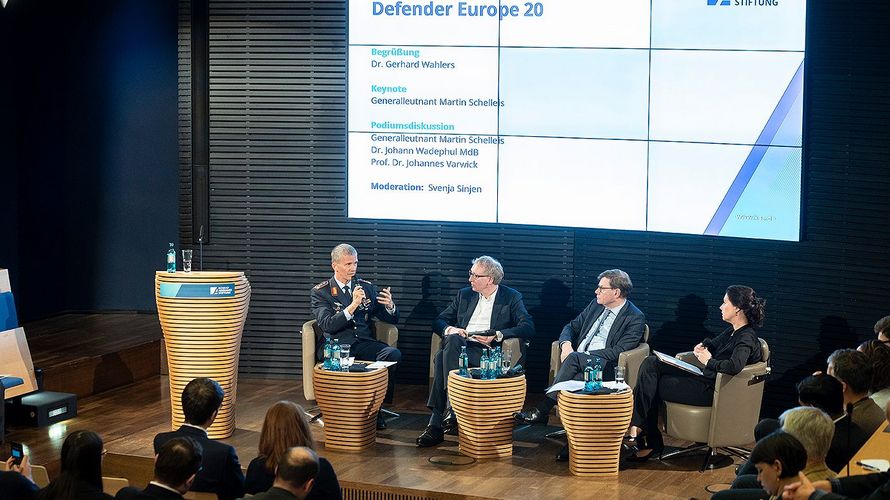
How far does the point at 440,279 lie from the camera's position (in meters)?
9.11

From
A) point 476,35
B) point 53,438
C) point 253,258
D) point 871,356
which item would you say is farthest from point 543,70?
point 53,438

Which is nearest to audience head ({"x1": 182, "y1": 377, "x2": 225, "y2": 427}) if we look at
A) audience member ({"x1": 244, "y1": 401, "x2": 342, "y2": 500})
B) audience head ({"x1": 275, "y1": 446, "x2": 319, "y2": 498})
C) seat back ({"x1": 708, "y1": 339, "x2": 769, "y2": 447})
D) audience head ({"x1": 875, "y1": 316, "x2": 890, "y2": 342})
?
audience member ({"x1": 244, "y1": 401, "x2": 342, "y2": 500})

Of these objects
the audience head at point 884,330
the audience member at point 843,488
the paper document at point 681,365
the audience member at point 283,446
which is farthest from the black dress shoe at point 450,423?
the audience member at point 843,488

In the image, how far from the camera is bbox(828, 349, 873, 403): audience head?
5188mm

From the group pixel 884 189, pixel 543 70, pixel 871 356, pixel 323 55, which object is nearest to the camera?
pixel 871 356

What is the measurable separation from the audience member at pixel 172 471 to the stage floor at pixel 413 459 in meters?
2.44

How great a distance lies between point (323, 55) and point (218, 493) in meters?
4.74

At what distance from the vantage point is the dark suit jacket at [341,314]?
7.83 m

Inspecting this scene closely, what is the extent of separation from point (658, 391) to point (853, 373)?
205 centimetres

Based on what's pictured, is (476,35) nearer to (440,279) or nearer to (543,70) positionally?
(543,70)

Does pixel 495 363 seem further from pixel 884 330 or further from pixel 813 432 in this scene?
pixel 813 432

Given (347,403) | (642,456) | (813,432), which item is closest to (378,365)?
(347,403)

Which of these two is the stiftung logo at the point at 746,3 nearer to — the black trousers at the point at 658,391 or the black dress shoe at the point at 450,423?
the black trousers at the point at 658,391

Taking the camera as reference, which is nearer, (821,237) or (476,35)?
(821,237)
